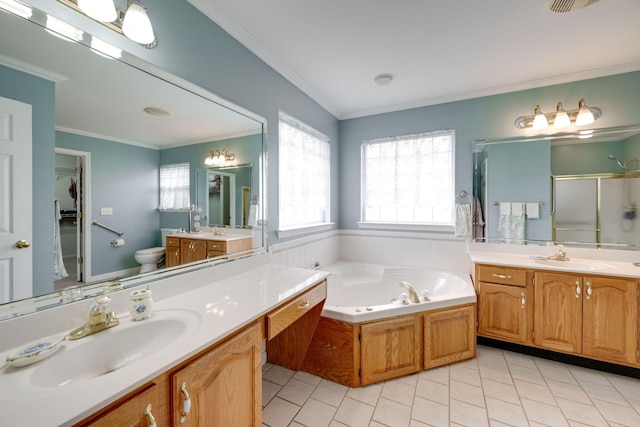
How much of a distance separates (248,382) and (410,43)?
2341 mm

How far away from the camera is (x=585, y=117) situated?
2326 millimetres

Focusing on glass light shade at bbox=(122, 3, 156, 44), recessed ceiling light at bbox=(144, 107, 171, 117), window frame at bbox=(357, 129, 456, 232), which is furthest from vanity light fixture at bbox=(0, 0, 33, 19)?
window frame at bbox=(357, 129, 456, 232)

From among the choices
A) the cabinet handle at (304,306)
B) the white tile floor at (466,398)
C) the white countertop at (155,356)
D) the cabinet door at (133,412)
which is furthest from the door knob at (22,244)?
the white tile floor at (466,398)

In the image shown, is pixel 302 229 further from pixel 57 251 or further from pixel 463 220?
pixel 57 251

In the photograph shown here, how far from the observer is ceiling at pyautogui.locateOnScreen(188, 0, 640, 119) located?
163 cm

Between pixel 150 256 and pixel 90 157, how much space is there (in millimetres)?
518

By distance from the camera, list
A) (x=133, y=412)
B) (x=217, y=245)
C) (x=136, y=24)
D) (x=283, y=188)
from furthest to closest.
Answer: (x=283, y=188) → (x=217, y=245) → (x=136, y=24) → (x=133, y=412)

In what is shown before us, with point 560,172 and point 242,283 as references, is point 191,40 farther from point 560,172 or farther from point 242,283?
point 560,172

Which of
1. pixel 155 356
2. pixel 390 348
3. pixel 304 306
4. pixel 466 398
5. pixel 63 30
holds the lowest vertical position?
pixel 466 398

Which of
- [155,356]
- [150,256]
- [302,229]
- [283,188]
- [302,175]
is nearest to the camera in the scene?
[155,356]

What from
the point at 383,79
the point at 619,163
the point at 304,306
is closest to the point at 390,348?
the point at 304,306

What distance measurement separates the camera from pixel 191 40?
1537 mm

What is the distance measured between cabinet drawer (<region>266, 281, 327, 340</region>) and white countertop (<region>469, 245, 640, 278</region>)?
1.52m

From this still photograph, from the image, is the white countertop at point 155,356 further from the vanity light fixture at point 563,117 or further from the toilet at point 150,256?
the vanity light fixture at point 563,117
